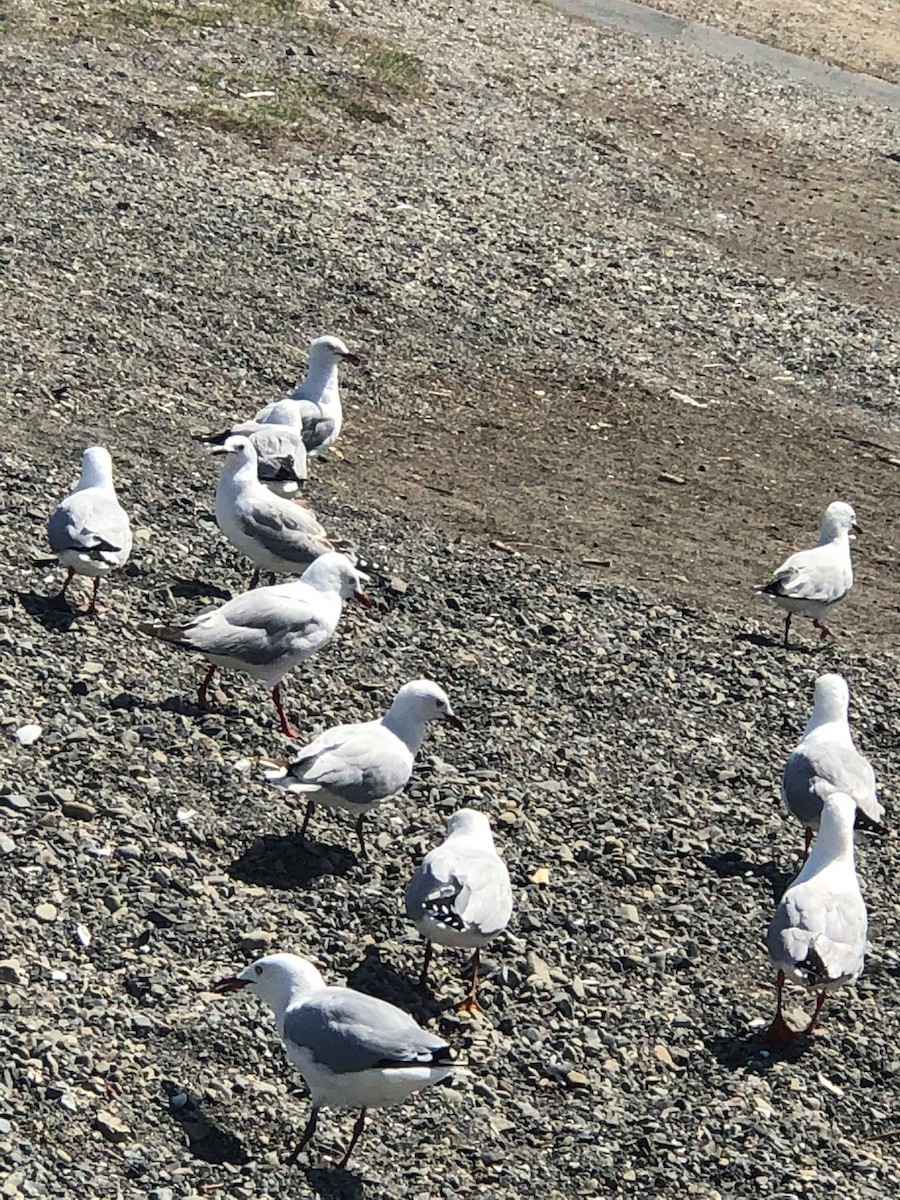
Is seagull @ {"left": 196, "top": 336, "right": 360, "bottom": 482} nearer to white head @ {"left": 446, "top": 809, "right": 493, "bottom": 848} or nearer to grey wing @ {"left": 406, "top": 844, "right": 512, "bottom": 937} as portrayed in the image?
white head @ {"left": 446, "top": 809, "right": 493, "bottom": 848}

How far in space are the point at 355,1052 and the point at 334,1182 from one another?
0.53m

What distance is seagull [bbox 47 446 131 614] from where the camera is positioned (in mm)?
9633

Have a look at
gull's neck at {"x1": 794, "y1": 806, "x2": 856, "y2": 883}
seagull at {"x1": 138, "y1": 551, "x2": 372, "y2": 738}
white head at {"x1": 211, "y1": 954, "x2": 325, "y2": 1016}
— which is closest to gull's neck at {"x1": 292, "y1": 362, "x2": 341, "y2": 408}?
seagull at {"x1": 138, "y1": 551, "x2": 372, "y2": 738}

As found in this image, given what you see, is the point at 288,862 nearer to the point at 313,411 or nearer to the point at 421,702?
the point at 421,702

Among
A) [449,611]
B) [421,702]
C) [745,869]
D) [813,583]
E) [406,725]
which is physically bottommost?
[449,611]

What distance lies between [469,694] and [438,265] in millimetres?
7623

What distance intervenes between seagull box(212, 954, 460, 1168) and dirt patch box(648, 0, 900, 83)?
2524 cm

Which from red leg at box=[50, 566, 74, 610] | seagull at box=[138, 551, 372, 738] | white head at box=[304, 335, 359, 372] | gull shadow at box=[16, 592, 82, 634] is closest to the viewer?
seagull at box=[138, 551, 372, 738]

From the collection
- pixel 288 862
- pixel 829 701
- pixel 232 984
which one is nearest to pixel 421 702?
pixel 288 862

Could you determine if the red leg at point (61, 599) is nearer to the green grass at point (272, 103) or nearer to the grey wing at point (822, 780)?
the grey wing at point (822, 780)

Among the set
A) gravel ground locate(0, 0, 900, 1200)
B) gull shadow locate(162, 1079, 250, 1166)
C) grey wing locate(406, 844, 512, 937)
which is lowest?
gravel ground locate(0, 0, 900, 1200)

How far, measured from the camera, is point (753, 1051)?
808cm

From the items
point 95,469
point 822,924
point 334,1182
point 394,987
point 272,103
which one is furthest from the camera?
point 272,103

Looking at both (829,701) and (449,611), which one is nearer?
(829,701)
